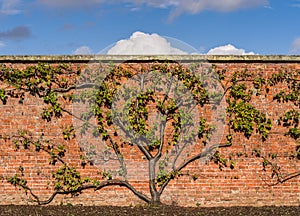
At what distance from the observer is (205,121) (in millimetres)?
8164

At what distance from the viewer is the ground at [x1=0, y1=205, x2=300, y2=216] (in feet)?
25.1

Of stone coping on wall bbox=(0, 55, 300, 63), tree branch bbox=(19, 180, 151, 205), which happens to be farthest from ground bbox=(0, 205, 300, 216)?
stone coping on wall bbox=(0, 55, 300, 63)

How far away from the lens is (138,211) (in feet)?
25.6

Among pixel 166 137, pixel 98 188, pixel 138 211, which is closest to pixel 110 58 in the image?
pixel 166 137

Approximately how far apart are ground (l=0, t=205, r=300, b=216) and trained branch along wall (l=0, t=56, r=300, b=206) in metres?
0.21

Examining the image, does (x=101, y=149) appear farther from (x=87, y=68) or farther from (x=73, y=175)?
(x=87, y=68)

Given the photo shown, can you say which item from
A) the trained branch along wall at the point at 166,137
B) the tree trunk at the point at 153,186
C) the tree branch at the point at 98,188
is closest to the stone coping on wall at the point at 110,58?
the trained branch along wall at the point at 166,137

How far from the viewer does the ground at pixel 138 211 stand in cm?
766

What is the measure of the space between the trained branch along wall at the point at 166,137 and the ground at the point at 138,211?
210 millimetres

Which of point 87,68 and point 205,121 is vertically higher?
point 87,68

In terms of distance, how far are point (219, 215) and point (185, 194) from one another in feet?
2.85

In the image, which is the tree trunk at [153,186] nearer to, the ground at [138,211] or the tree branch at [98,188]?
the tree branch at [98,188]

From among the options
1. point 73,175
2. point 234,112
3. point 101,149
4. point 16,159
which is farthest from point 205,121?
point 16,159

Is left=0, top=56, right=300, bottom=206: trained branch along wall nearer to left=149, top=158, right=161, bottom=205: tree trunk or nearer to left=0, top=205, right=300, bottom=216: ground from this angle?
left=149, top=158, right=161, bottom=205: tree trunk
